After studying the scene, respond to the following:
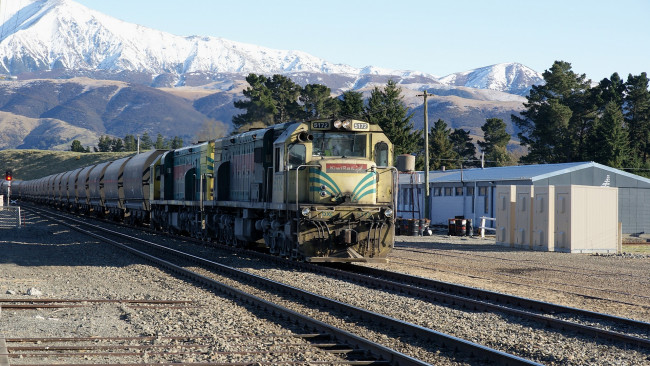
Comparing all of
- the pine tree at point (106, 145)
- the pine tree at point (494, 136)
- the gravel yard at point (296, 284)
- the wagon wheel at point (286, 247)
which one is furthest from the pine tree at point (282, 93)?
the pine tree at point (106, 145)

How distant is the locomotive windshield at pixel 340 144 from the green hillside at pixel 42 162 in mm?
145770

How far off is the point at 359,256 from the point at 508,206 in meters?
14.5

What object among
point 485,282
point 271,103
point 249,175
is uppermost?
point 271,103

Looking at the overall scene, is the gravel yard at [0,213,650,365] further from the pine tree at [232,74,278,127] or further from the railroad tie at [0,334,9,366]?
the pine tree at [232,74,278,127]

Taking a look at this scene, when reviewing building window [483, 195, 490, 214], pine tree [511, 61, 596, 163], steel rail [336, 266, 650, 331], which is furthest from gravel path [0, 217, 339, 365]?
pine tree [511, 61, 596, 163]

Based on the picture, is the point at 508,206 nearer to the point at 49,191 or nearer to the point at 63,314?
the point at 63,314

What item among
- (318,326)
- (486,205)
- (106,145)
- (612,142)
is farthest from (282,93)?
(318,326)

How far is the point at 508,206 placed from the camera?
30.8 m

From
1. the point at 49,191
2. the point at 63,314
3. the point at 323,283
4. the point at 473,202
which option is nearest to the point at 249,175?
the point at 323,283

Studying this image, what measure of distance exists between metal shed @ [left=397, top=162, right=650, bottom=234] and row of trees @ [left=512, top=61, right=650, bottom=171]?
84.4 feet

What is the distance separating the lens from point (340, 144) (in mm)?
18609

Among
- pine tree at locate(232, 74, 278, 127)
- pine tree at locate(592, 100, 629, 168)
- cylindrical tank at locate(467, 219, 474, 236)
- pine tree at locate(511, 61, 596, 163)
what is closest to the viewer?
cylindrical tank at locate(467, 219, 474, 236)

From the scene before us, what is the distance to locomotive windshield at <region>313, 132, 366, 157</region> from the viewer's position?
18.5 metres

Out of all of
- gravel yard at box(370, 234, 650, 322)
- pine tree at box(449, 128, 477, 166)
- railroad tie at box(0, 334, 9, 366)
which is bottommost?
gravel yard at box(370, 234, 650, 322)
